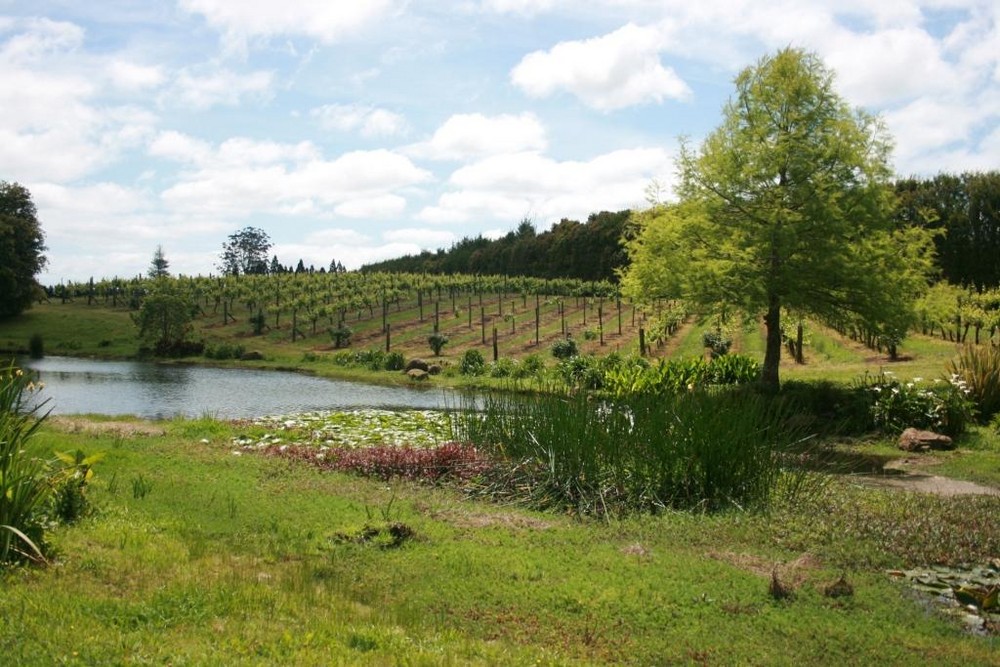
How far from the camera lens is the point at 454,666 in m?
4.77

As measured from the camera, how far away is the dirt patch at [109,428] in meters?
16.1


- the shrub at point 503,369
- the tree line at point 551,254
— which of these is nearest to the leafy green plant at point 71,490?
the shrub at point 503,369

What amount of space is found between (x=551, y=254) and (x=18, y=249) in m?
49.3

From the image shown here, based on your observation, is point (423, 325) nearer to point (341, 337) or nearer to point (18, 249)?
point (341, 337)

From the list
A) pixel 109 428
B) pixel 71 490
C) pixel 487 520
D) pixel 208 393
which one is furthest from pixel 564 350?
pixel 71 490

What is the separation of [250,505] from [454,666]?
19.2ft

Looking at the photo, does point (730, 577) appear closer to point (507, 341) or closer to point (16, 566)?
point (16, 566)

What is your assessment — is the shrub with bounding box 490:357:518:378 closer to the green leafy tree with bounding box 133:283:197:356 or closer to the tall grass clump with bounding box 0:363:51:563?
the green leafy tree with bounding box 133:283:197:356

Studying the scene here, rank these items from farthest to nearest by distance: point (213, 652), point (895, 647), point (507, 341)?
point (507, 341)
point (895, 647)
point (213, 652)

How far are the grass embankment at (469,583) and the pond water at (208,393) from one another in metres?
12.1

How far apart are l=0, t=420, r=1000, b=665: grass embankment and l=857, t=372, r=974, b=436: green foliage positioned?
6877 millimetres

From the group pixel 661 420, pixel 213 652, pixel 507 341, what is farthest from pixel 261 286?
pixel 213 652

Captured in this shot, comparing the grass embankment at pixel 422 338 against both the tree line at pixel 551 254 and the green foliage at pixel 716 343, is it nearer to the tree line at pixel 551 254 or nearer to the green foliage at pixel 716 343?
the green foliage at pixel 716 343

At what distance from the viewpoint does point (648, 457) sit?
10734 mm
